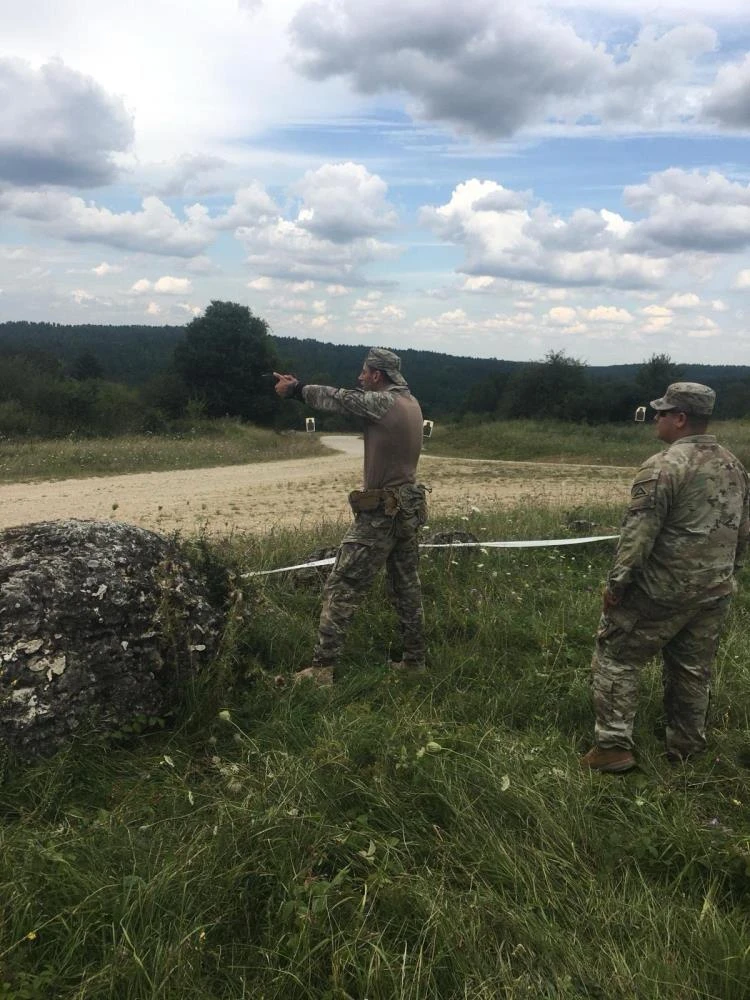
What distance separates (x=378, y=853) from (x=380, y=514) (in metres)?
2.14

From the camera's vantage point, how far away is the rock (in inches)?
125

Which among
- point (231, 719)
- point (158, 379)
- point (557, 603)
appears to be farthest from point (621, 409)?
point (231, 719)

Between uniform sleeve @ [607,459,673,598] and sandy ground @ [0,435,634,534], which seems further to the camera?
sandy ground @ [0,435,634,534]

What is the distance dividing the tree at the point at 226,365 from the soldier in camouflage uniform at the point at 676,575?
39.4 metres

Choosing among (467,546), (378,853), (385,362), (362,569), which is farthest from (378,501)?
(467,546)

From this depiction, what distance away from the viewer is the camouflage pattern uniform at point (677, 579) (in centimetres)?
339

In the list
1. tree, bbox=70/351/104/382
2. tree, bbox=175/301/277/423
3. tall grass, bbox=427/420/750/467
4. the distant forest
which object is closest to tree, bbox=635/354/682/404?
the distant forest

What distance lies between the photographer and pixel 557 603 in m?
5.73

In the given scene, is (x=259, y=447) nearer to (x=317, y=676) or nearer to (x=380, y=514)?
(x=380, y=514)

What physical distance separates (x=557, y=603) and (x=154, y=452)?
58.1ft

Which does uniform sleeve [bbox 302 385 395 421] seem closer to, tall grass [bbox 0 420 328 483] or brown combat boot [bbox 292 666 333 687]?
brown combat boot [bbox 292 666 333 687]

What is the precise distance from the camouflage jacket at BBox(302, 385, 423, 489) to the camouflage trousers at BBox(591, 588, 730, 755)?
158cm

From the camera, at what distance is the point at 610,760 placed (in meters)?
3.38

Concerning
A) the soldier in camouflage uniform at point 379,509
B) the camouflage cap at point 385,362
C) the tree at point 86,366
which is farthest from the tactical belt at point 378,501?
the tree at point 86,366
